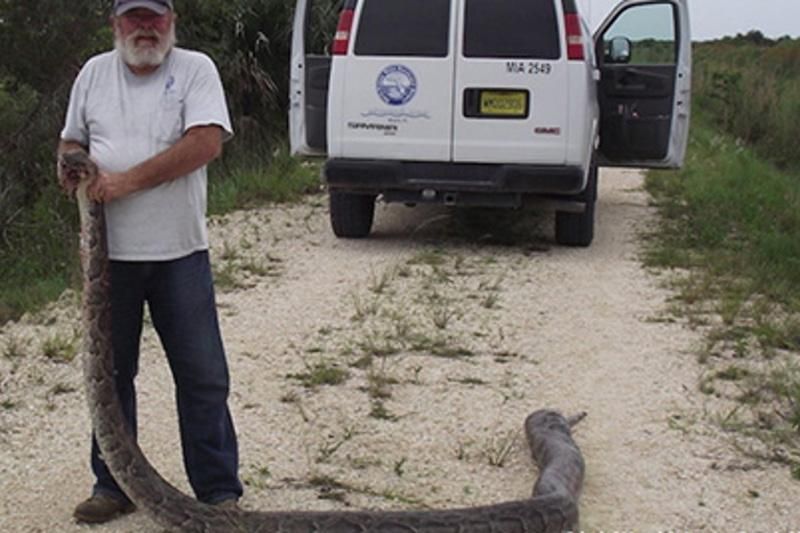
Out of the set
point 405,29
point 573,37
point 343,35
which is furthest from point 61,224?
point 573,37

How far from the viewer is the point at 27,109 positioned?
14367 mm

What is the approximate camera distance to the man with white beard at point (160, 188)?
167 inches

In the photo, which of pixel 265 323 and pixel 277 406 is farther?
pixel 265 323

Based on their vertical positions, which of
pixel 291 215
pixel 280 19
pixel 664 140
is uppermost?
pixel 280 19

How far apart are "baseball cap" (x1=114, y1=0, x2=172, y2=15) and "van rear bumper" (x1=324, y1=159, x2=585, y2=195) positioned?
594 cm

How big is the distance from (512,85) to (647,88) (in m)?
2.35

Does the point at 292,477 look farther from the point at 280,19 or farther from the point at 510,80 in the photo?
the point at 280,19

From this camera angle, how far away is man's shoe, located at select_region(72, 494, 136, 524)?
15.2 ft

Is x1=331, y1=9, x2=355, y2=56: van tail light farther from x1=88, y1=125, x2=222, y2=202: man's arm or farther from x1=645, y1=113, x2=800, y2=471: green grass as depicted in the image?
x1=88, y1=125, x2=222, y2=202: man's arm

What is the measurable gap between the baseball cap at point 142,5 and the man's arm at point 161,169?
1.44 ft

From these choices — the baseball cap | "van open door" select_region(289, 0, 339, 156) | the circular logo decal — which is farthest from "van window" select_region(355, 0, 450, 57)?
the baseball cap

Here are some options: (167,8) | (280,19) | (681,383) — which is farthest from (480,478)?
(280,19)

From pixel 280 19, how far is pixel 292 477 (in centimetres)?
1338

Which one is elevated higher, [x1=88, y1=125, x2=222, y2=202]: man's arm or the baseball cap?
the baseball cap
